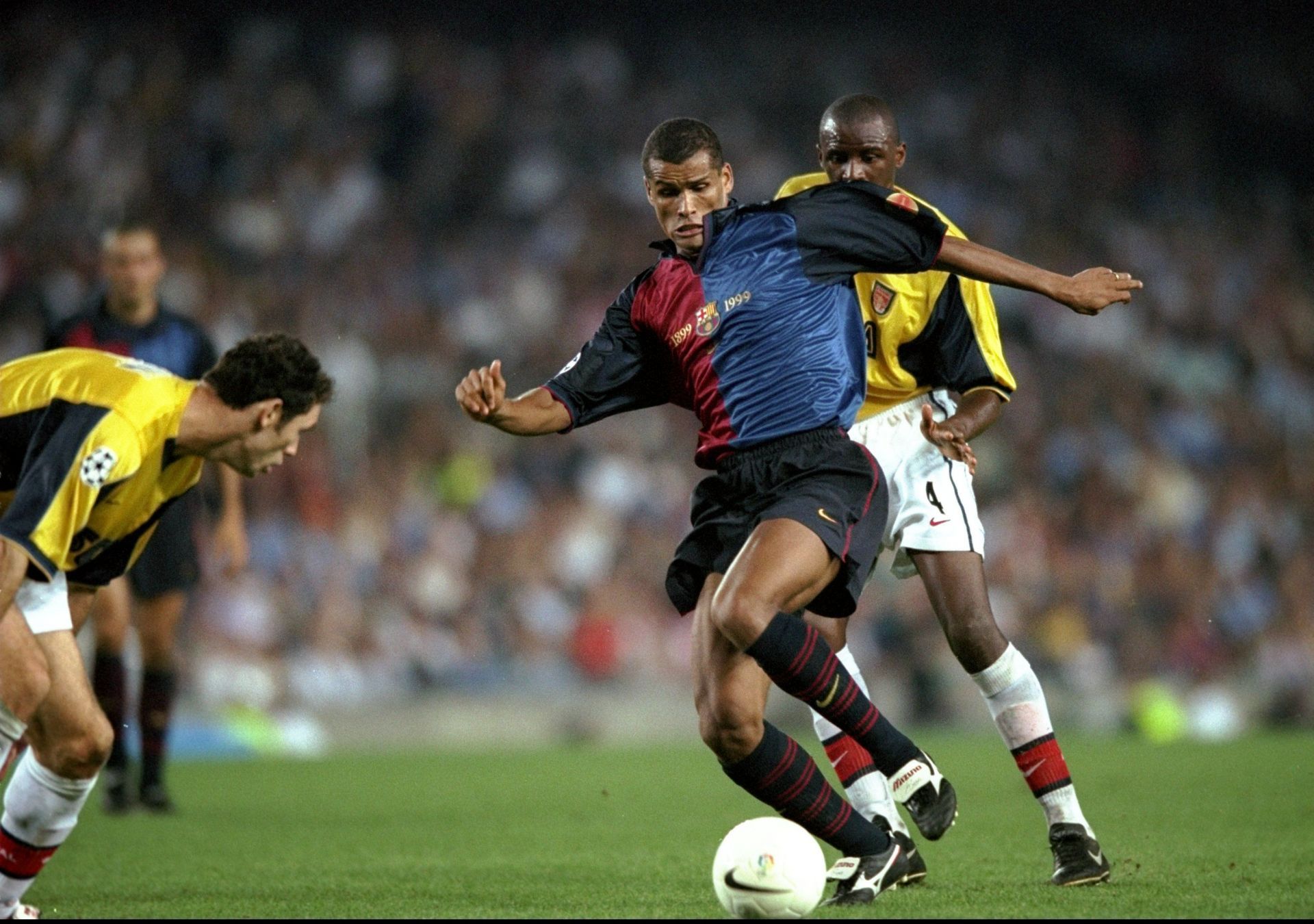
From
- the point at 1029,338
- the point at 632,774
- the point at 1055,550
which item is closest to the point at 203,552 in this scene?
the point at 632,774

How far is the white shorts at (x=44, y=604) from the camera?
185 inches

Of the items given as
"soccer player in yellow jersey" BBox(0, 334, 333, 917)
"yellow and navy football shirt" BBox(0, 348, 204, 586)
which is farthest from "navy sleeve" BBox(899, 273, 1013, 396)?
"yellow and navy football shirt" BBox(0, 348, 204, 586)

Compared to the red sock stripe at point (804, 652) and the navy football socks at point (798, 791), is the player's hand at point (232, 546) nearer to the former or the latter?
the navy football socks at point (798, 791)

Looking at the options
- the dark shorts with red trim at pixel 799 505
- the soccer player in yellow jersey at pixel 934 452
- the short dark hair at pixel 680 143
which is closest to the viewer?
the dark shorts with red trim at pixel 799 505

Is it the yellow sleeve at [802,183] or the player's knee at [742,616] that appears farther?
the yellow sleeve at [802,183]

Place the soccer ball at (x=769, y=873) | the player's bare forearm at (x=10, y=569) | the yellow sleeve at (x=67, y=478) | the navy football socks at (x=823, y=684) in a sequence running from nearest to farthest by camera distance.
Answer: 1. the player's bare forearm at (x=10, y=569)
2. the yellow sleeve at (x=67, y=478)
3. the soccer ball at (x=769, y=873)
4. the navy football socks at (x=823, y=684)

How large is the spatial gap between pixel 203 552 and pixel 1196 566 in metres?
8.50

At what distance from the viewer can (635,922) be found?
14.2 feet

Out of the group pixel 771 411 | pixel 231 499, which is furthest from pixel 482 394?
pixel 231 499

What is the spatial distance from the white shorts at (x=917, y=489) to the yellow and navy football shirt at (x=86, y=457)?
222 centimetres

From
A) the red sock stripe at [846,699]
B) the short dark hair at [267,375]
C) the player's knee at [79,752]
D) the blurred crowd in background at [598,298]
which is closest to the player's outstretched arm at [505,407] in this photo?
the short dark hair at [267,375]

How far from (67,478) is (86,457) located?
74mm

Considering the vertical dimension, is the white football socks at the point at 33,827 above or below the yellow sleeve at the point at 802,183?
below

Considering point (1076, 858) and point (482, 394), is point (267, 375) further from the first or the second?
point (1076, 858)
